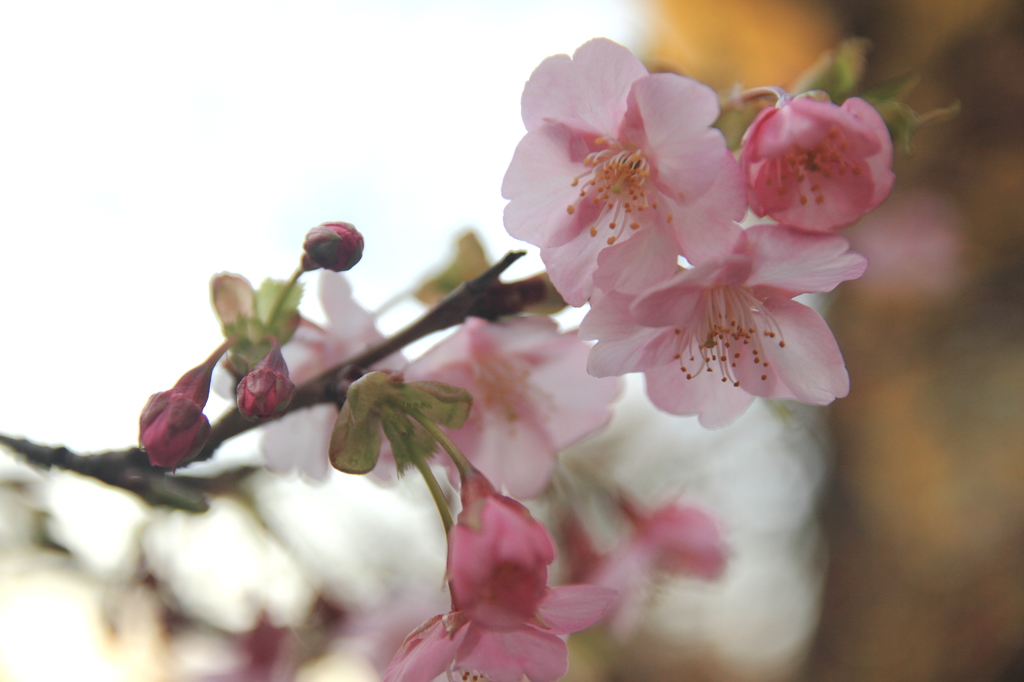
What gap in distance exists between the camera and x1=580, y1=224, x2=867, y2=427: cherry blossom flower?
0.45m

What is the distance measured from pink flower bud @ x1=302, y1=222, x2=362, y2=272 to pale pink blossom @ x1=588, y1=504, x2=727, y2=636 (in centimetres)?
71

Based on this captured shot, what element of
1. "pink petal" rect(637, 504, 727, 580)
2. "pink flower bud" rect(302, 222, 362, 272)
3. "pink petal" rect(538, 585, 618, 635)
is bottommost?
"pink petal" rect(637, 504, 727, 580)

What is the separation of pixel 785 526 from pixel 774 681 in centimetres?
69

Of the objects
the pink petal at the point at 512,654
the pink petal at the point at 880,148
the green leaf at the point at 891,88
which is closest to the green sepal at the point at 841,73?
the green leaf at the point at 891,88

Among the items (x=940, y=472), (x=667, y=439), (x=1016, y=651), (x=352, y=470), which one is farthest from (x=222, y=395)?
(x=940, y=472)

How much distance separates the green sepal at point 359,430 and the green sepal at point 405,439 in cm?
1

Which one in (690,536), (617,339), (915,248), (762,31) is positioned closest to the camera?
(617,339)

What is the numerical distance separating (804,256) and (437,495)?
0.31 metres

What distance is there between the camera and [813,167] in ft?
1.50

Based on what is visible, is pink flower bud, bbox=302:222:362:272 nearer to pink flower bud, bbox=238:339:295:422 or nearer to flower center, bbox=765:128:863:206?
pink flower bud, bbox=238:339:295:422

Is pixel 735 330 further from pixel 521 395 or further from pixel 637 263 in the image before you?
pixel 521 395

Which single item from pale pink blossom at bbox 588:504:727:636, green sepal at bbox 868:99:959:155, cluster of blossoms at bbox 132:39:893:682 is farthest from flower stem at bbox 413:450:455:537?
pale pink blossom at bbox 588:504:727:636

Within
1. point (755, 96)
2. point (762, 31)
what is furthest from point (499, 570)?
point (762, 31)

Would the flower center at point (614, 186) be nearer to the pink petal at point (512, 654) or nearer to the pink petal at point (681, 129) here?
the pink petal at point (681, 129)
